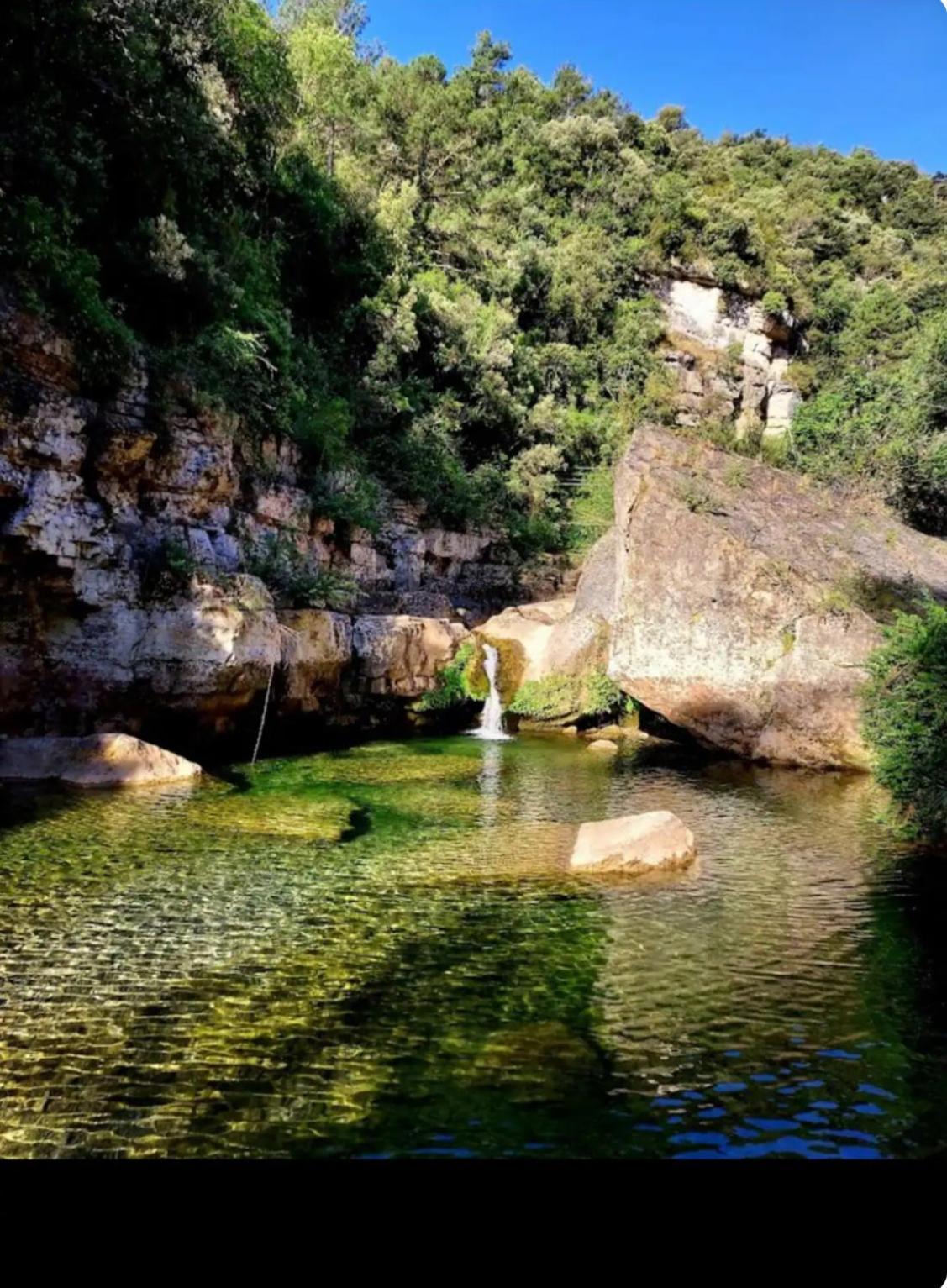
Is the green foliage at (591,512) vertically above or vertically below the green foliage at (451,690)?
above

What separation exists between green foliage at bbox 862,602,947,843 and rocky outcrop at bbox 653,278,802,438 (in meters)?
29.9

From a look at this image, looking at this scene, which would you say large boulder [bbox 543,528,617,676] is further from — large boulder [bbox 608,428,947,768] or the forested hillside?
the forested hillside

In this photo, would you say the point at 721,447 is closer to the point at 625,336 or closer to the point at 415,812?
the point at 415,812

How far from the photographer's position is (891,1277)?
2367mm

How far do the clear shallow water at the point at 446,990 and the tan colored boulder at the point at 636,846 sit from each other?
0.30 meters

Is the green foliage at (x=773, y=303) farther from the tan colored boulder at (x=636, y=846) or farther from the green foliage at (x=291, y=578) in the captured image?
the tan colored boulder at (x=636, y=846)

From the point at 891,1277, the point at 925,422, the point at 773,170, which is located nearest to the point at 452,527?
the point at 925,422

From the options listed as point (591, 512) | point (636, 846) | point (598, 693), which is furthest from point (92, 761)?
point (591, 512)

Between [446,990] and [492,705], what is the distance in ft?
44.3

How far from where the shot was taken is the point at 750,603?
48.8 feet

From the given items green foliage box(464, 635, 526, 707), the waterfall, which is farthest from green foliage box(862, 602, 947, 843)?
green foliage box(464, 635, 526, 707)

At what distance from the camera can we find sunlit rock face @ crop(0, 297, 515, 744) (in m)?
11.6

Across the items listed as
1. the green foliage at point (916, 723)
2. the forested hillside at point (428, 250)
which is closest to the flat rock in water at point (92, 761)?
the forested hillside at point (428, 250)

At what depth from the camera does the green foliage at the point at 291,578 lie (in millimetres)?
15839
